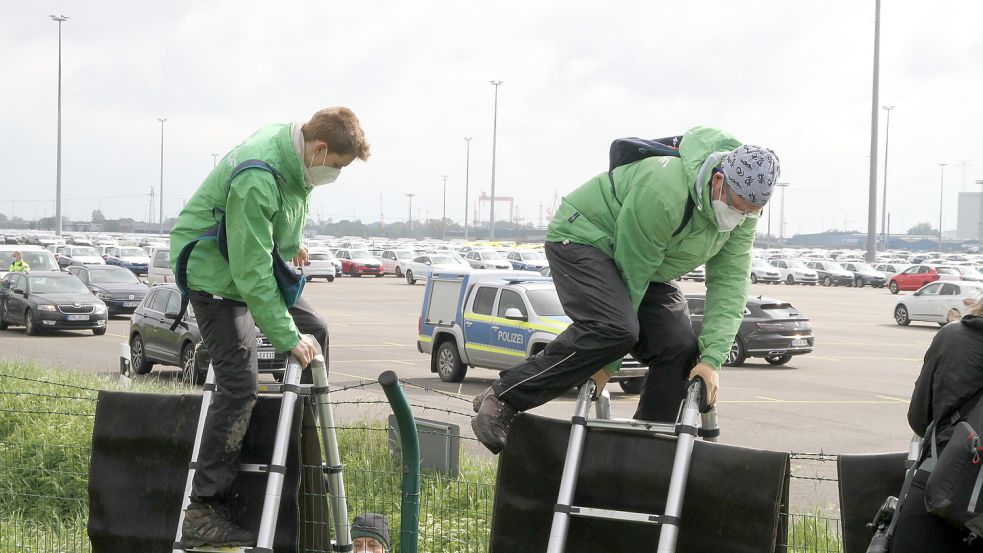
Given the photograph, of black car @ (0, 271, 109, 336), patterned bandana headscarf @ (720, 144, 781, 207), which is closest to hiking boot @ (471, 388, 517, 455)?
patterned bandana headscarf @ (720, 144, 781, 207)

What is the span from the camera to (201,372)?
59.6 ft

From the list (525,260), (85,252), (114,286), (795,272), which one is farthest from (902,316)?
(85,252)

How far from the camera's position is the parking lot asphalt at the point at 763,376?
14.6 metres

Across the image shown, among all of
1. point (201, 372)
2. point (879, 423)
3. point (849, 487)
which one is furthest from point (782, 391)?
point (849, 487)

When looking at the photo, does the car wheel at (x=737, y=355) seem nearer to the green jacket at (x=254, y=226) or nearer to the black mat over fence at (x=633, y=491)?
the black mat over fence at (x=633, y=491)

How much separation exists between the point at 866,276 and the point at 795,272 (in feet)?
13.7

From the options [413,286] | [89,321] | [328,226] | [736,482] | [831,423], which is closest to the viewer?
[736,482]

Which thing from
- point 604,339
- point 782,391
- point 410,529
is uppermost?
point 604,339

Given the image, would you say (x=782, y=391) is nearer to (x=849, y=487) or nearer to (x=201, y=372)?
(x=201, y=372)

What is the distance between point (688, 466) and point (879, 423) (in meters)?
12.8

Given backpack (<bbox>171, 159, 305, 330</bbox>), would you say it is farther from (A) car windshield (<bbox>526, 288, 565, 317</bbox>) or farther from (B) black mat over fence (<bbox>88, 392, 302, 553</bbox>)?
(A) car windshield (<bbox>526, 288, 565, 317</bbox>)

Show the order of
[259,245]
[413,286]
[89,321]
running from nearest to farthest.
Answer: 1. [259,245]
2. [89,321]
3. [413,286]

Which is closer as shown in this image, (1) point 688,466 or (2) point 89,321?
(1) point 688,466

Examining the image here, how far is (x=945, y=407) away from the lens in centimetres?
363
